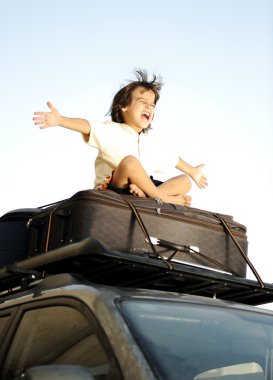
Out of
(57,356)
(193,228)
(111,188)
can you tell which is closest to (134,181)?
(111,188)

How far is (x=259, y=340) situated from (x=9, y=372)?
1.20m

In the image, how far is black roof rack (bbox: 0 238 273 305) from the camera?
337 centimetres

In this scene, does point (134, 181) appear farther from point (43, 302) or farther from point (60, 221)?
point (43, 302)

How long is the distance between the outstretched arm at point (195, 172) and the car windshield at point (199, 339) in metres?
2.49

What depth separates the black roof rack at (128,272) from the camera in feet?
11.1

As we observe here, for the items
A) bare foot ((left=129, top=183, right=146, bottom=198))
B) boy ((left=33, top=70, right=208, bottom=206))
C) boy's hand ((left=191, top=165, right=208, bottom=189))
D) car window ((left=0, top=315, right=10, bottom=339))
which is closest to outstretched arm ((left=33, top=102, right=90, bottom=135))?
boy ((left=33, top=70, right=208, bottom=206))

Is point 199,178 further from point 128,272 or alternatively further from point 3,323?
point 3,323

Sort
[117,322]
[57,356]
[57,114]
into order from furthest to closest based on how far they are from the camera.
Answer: [57,114], [57,356], [117,322]

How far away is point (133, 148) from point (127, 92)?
1.92 feet

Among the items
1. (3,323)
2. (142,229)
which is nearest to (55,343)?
(3,323)

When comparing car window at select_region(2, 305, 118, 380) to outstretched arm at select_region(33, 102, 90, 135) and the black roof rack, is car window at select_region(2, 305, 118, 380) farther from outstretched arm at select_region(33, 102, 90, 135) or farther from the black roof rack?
outstretched arm at select_region(33, 102, 90, 135)

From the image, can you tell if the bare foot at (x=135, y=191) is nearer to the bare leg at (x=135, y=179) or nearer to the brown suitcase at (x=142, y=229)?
the bare leg at (x=135, y=179)

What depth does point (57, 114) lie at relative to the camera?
4.93 m

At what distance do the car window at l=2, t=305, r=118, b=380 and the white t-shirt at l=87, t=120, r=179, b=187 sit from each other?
6.17ft
